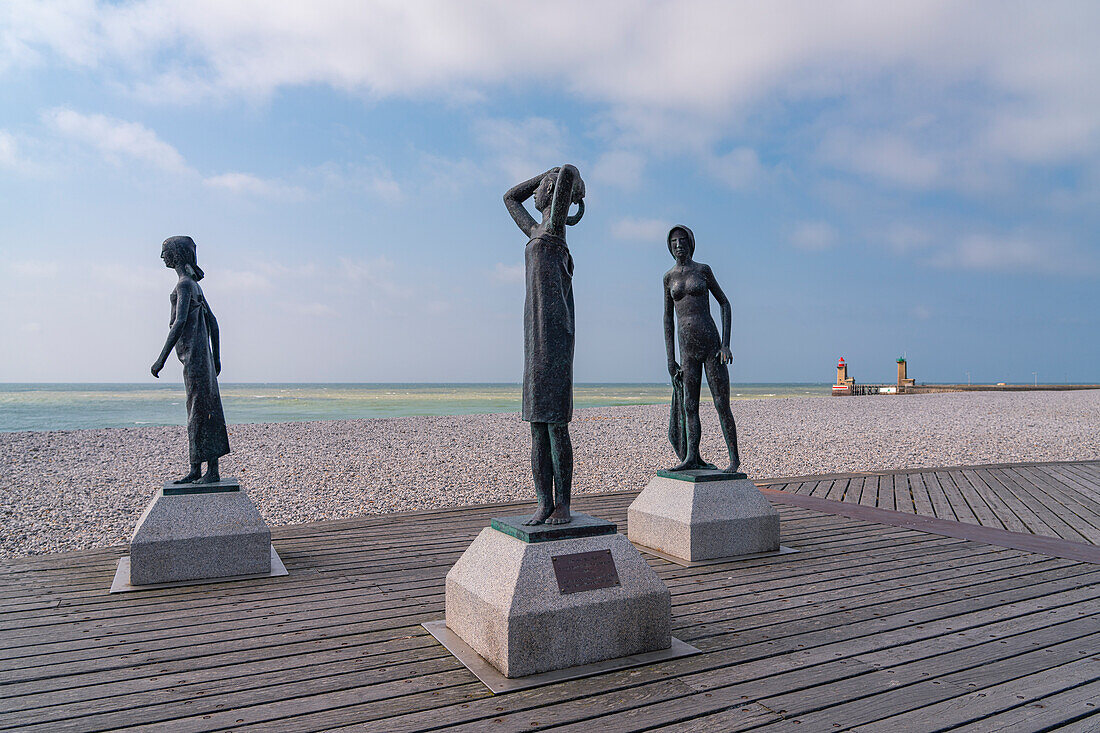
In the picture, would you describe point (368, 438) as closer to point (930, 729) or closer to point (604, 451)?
point (604, 451)

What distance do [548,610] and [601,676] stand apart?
1.39 ft

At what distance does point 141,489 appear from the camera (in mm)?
11078

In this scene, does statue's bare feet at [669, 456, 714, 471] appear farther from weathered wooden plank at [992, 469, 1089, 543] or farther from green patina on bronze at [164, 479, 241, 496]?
green patina on bronze at [164, 479, 241, 496]

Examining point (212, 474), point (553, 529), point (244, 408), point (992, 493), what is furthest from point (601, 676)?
point (244, 408)

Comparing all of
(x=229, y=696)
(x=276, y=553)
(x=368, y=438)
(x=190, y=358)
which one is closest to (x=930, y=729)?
(x=229, y=696)

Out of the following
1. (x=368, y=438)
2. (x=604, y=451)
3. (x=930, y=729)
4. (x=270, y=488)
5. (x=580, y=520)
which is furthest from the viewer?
(x=368, y=438)

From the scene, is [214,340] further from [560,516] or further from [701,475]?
[701,475]

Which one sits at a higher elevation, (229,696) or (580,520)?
(580,520)

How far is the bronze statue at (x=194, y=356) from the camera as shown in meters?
5.38

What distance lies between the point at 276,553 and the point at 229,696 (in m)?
2.89

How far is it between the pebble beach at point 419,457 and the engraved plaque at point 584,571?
5.48 meters

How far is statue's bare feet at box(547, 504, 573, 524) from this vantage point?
12.8 ft

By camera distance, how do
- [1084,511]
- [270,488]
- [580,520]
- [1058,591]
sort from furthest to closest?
[270,488] → [1084,511] → [1058,591] → [580,520]

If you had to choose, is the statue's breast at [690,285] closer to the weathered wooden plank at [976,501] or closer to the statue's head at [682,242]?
the statue's head at [682,242]
